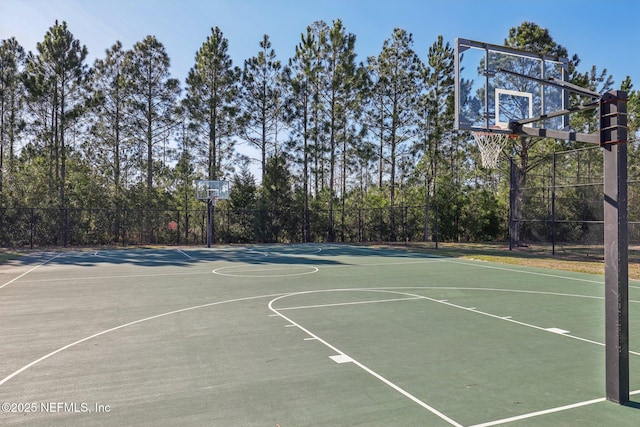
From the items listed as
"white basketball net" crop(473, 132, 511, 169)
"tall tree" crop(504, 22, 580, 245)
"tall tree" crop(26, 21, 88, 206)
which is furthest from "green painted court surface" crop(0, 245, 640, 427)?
"tall tree" crop(26, 21, 88, 206)

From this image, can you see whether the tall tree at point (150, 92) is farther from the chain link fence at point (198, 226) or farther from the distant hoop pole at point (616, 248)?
the distant hoop pole at point (616, 248)

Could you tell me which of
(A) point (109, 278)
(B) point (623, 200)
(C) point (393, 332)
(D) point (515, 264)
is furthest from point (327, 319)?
(D) point (515, 264)

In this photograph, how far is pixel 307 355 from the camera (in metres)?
5.36

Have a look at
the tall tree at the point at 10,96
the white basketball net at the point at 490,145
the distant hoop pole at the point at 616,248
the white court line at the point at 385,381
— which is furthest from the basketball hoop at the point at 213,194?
the distant hoop pole at the point at 616,248

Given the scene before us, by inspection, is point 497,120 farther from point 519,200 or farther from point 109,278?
point 519,200

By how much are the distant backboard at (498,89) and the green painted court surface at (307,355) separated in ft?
10.7

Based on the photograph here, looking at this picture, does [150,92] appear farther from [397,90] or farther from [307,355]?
[307,355]

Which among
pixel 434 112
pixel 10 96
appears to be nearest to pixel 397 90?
pixel 434 112

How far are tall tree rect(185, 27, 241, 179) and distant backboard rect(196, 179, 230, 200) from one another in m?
5.22

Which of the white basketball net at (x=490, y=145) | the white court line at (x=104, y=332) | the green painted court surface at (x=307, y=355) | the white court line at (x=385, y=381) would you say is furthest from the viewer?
the white basketball net at (x=490, y=145)

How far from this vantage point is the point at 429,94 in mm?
29969

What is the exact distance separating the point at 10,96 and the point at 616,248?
1388 inches

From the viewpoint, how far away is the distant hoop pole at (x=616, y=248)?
3.85 metres

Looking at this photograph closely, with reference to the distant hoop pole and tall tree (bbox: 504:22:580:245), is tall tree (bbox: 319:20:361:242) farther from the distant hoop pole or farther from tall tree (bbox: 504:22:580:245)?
the distant hoop pole
